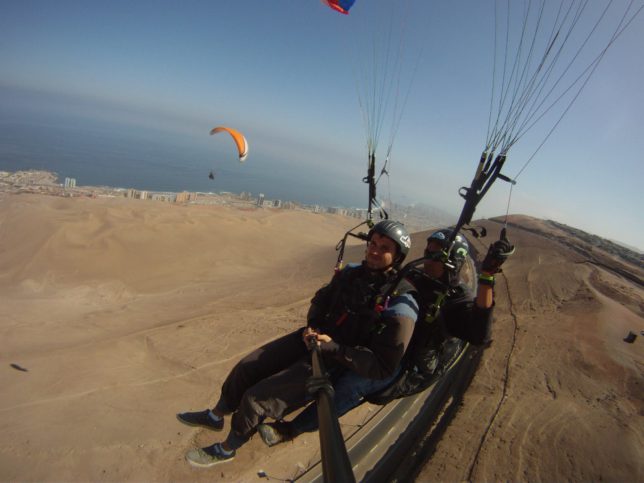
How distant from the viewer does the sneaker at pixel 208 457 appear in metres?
3.62

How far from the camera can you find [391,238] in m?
3.52

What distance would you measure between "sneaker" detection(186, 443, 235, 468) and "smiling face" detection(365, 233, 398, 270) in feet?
8.05

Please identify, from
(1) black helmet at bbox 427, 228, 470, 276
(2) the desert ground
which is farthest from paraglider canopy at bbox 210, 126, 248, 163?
(1) black helmet at bbox 427, 228, 470, 276

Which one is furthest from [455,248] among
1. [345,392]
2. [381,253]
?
[345,392]

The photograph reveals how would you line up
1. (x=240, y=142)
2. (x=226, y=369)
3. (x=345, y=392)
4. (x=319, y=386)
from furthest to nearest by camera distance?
(x=240, y=142)
(x=226, y=369)
(x=345, y=392)
(x=319, y=386)

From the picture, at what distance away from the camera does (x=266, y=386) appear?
3219 mm

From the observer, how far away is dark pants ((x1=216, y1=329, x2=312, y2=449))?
321 cm

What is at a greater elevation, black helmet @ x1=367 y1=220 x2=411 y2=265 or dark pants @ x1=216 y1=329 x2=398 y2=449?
black helmet @ x1=367 y1=220 x2=411 y2=265

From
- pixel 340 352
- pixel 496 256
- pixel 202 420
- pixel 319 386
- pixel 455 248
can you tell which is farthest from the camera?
pixel 455 248

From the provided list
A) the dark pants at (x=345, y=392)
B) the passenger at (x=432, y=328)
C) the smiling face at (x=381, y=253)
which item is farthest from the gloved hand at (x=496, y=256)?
the dark pants at (x=345, y=392)

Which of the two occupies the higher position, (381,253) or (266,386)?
(381,253)

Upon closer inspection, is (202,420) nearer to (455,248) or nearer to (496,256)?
(496,256)

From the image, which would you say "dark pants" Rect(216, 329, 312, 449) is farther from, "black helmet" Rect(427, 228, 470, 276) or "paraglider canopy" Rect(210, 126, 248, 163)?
"paraglider canopy" Rect(210, 126, 248, 163)

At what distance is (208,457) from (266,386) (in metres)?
1.27
